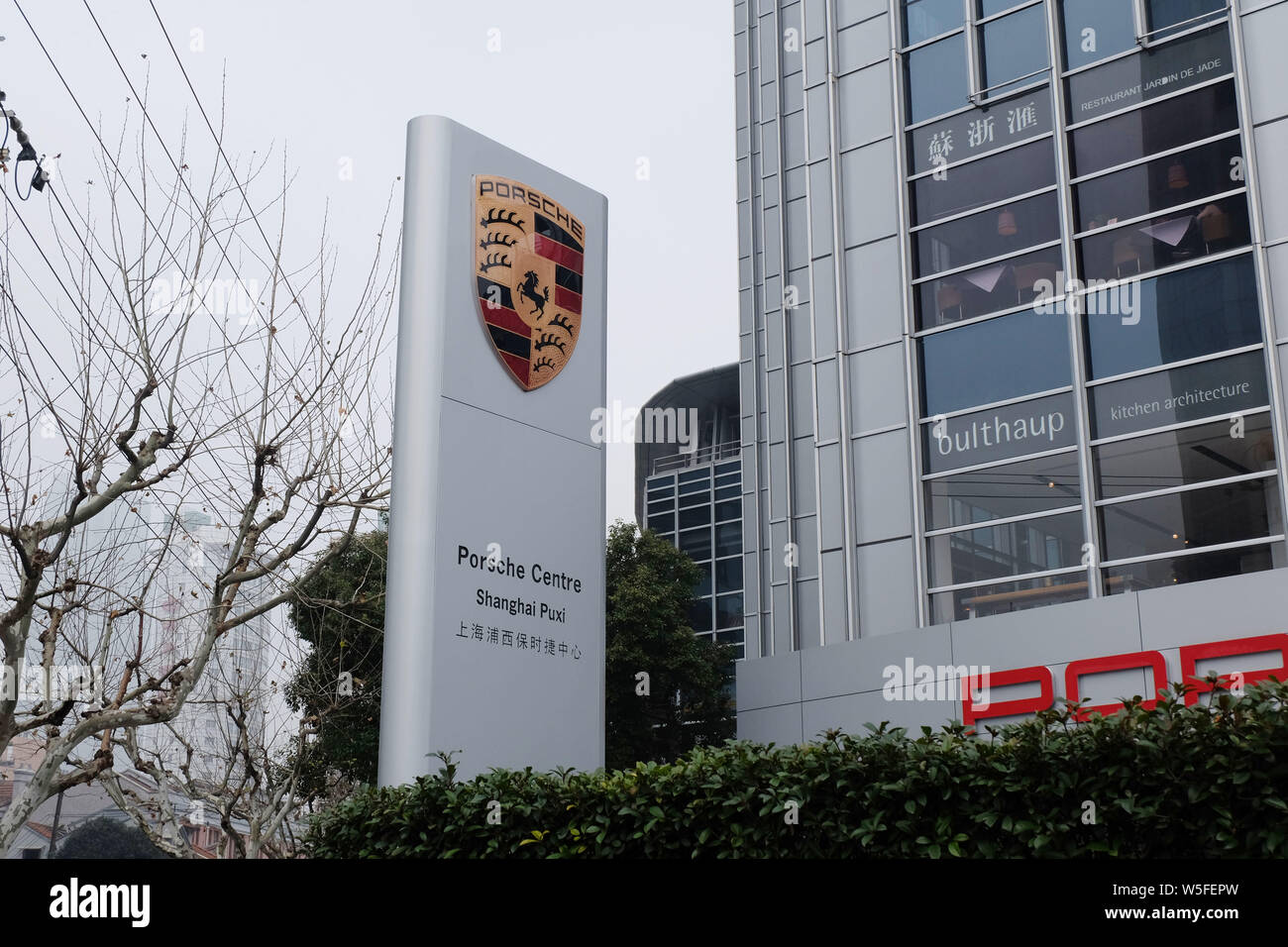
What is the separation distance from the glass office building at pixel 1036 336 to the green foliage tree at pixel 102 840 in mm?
30414

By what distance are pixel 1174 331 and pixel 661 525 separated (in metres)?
42.5

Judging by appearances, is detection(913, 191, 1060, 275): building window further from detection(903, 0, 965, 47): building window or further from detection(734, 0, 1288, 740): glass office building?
detection(903, 0, 965, 47): building window

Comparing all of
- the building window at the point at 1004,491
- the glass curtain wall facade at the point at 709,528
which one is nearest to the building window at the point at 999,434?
the building window at the point at 1004,491

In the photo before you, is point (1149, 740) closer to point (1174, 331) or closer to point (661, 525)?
point (1174, 331)

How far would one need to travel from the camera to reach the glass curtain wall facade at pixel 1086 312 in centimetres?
1412

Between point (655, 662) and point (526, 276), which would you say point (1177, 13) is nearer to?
point (526, 276)

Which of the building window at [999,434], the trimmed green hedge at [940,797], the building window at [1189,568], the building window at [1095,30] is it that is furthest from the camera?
the building window at [1095,30]

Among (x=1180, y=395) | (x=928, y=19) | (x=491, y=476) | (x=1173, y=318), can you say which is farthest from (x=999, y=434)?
(x=491, y=476)

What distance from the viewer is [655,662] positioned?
85.4ft

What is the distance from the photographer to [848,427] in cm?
1748

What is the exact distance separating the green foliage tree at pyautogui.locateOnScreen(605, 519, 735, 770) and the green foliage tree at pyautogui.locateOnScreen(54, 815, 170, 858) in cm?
2230

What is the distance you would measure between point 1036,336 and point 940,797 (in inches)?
421

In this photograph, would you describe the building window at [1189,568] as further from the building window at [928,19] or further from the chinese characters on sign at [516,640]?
the building window at [928,19]
